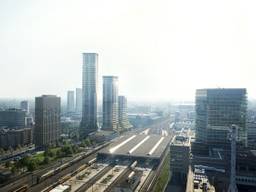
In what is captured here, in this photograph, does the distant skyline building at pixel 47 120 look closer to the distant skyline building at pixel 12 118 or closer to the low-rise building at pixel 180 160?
the distant skyline building at pixel 12 118

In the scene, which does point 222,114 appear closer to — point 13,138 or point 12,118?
point 13,138

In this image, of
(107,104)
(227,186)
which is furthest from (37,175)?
(107,104)

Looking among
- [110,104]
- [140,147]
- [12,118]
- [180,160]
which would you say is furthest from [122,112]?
[180,160]

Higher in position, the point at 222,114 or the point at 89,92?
the point at 89,92

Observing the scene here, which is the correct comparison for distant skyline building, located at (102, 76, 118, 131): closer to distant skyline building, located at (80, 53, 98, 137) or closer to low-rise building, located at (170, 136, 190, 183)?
distant skyline building, located at (80, 53, 98, 137)

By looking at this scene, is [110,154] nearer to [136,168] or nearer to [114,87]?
[136,168]
